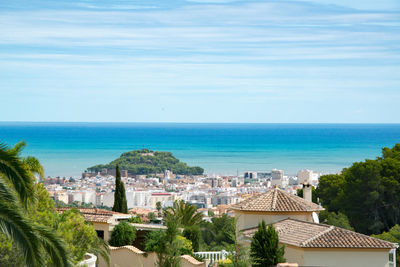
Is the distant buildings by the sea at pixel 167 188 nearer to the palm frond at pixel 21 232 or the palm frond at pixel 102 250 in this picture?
the palm frond at pixel 102 250

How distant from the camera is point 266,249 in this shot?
16.3 m

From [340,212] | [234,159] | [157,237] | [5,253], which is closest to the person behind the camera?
[5,253]

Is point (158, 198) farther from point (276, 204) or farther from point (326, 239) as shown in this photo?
point (326, 239)

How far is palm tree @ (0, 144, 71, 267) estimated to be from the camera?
29.5ft

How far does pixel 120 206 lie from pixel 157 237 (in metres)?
8.11

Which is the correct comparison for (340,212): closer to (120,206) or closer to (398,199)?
(398,199)

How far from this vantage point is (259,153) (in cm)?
17212

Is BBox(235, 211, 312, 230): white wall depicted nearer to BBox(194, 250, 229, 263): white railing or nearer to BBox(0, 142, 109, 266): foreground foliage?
BBox(194, 250, 229, 263): white railing

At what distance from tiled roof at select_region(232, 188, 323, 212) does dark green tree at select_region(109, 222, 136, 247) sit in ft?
12.0

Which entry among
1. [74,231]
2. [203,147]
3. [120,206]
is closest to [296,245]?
[74,231]

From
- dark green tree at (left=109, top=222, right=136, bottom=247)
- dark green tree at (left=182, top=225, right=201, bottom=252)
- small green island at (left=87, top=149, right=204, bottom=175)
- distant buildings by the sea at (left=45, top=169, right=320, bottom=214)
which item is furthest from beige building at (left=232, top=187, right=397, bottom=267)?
small green island at (left=87, top=149, right=204, bottom=175)

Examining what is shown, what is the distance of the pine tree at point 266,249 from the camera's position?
637 inches

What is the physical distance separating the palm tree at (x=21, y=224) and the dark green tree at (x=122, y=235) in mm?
10650

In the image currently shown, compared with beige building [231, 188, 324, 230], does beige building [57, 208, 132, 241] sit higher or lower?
lower
